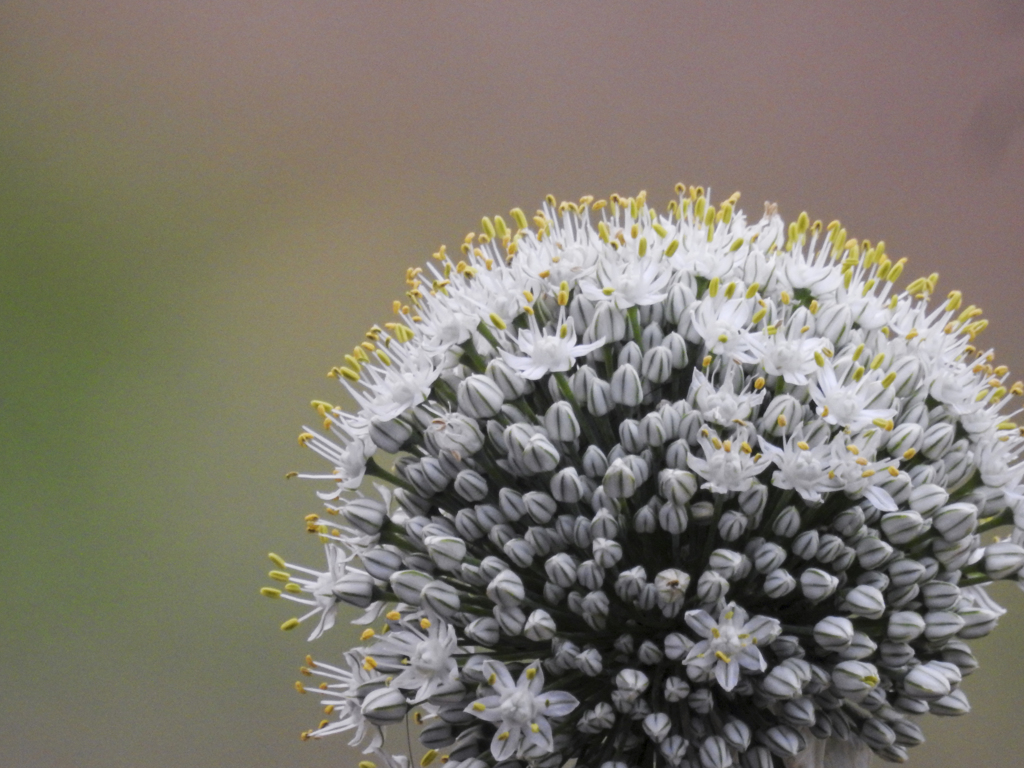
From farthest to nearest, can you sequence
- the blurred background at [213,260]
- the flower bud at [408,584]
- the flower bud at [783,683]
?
1. the blurred background at [213,260]
2. the flower bud at [408,584]
3. the flower bud at [783,683]

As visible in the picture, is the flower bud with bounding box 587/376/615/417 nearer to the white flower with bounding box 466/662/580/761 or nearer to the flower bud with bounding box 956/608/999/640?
the white flower with bounding box 466/662/580/761

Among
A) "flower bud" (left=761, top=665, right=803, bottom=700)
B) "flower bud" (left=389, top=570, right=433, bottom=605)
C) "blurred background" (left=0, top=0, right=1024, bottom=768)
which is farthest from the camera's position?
"blurred background" (left=0, top=0, right=1024, bottom=768)

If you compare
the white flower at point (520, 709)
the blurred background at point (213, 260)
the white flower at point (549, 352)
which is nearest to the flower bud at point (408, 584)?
the white flower at point (520, 709)

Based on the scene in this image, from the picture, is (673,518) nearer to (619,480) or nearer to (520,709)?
(619,480)

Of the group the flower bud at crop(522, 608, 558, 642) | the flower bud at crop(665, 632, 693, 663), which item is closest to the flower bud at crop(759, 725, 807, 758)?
the flower bud at crop(665, 632, 693, 663)

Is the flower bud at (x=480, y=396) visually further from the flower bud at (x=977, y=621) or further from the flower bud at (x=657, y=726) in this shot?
the flower bud at (x=977, y=621)

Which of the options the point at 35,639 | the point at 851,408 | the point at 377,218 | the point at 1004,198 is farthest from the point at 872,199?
the point at 35,639

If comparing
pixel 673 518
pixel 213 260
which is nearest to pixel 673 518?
pixel 673 518
